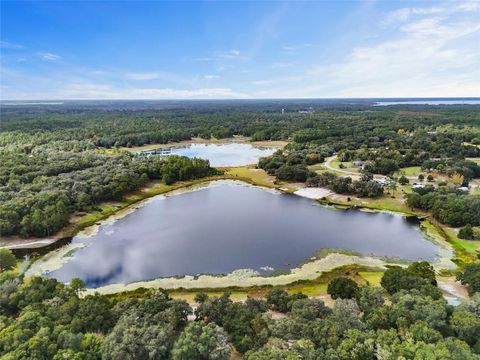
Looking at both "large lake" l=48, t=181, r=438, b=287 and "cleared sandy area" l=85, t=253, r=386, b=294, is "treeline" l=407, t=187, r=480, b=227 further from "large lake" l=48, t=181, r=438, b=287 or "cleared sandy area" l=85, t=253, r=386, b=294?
"cleared sandy area" l=85, t=253, r=386, b=294

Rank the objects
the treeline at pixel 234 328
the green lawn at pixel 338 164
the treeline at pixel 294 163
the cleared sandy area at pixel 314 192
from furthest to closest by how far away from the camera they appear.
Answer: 1. the green lawn at pixel 338 164
2. the treeline at pixel 294 163
3. the cleared sandy area at pixel 314 192
4. the treeline at pixel 234 328

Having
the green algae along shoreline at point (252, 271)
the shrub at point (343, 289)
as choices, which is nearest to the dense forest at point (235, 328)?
the shrub at point (343, 289)

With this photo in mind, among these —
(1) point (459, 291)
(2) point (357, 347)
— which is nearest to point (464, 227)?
(1) point (459, 291)

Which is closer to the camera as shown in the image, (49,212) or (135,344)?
(135,344)

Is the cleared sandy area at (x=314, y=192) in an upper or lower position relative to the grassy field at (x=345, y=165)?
lower

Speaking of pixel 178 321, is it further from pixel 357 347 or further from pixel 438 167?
pixel 438 167

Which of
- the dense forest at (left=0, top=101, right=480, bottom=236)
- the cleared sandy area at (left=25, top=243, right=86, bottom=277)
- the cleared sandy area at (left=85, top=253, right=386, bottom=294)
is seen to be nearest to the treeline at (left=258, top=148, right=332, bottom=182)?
the dense forest at (left=0, top=101, right=480, bottom=236)

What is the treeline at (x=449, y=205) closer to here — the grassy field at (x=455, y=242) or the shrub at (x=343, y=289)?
the grassy field at (x=455, y=242)

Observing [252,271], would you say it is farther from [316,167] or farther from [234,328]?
[316,167]
